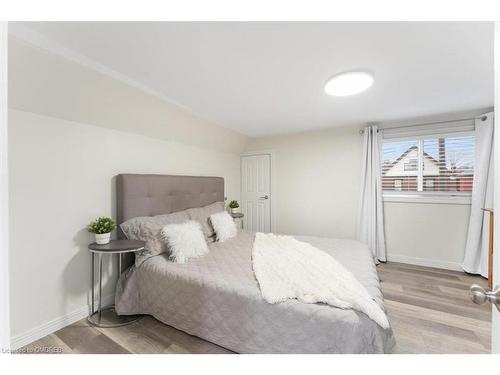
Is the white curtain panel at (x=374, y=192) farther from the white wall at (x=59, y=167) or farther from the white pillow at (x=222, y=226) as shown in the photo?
the white wall at (x=59, y=167)

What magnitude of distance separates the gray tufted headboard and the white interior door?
44.5 inches

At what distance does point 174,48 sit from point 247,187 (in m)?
3.15

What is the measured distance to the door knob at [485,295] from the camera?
0.55 m

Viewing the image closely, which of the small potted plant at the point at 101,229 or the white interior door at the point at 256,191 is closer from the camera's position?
the small potted plant at the point at 101,229

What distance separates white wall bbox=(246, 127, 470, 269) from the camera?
299 centimetres

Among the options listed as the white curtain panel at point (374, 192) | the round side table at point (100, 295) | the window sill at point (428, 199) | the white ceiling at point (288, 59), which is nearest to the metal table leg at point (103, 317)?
the round side table at point (100, 295)

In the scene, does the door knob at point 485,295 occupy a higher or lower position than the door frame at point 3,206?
lower

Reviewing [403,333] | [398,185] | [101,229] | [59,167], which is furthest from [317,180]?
[59,167]

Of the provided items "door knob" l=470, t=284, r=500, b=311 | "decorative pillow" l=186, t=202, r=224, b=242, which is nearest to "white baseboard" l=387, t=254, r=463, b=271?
"decorative pillow" l=186, t=202, r=224, b=242

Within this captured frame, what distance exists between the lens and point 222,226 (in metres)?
2.77

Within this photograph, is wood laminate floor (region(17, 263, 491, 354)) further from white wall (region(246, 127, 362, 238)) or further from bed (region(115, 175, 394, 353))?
white wall (region(246, 127, 362, 238))

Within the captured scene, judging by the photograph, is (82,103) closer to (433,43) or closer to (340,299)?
(340,299)

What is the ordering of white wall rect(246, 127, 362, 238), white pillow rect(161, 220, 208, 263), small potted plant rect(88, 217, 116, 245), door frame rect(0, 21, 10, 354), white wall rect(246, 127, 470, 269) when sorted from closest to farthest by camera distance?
door frame rect(0, 21, 10, 354) < small potted plant rect(88, 217, 116, 245) < white pillow rect(161, 220, 208, 263) < white wall rect(246, 127, 470, 269) < white wall rect(246, 127, 362, 238)

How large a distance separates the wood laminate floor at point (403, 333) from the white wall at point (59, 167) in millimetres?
341
